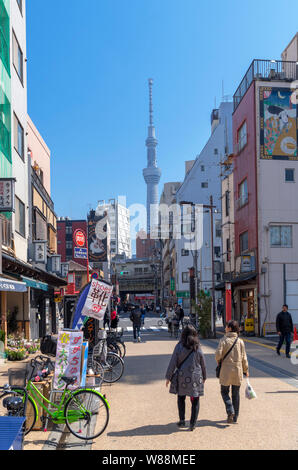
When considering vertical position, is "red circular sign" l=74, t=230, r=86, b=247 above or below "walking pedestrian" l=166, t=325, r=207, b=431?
above

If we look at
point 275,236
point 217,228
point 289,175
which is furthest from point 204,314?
point 217,228

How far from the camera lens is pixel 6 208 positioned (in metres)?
16.9

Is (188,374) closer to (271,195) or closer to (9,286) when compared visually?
(9,286)

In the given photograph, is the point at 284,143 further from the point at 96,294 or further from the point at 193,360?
the point at 193,360

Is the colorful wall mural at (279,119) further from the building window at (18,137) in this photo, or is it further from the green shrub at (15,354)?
the green shrub at (15,354)

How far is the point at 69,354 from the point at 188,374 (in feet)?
7.44

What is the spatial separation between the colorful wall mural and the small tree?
369 inches

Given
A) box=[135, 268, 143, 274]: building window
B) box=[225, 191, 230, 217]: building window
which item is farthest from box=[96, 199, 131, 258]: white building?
box=[225, 191, 230, 217]: building window

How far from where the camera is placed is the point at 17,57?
2475 centimetres

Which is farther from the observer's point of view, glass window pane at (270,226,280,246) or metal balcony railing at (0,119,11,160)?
glass window pane at (270,226,280,246)

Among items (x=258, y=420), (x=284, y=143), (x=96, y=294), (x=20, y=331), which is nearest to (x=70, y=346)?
(x=96, y=294)

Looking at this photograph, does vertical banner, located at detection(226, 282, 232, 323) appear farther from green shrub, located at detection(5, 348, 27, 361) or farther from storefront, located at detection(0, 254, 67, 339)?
green shrub, located at detection(5, 348, 27, 361)

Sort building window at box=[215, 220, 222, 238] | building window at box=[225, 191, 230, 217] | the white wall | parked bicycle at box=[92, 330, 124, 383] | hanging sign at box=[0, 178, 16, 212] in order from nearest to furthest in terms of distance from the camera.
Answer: parked bicycle at box=[92, 330, 124, 383] < hanging sign at box=[0, 178, 16, 212] < the white wall < building window at box=[225, 191, 230, 217] < building window at box=[215, 220, 222, 238]

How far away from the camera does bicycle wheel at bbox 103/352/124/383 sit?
1323cm
